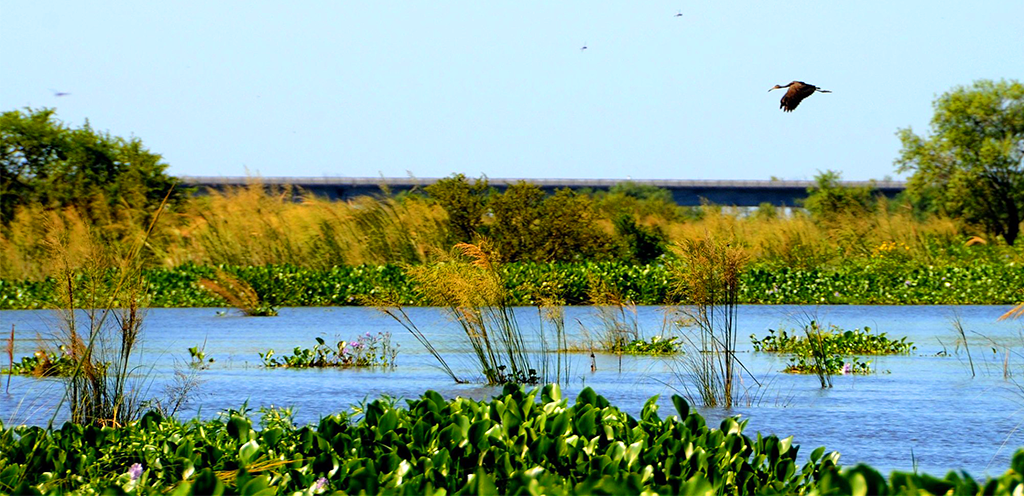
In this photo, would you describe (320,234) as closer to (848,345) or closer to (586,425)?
(848,345)

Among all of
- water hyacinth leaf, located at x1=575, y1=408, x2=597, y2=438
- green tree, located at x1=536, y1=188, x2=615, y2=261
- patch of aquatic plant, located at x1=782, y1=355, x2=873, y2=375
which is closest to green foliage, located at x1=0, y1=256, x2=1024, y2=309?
green tree, located at x1=536, y1=188, x2=615, y2=261

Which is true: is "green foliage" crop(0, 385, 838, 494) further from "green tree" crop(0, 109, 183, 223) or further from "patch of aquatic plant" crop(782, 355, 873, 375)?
"green tree" crop(0, 109, 183, 223)

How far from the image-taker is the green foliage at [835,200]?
27734mm

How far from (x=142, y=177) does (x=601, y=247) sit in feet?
36.3

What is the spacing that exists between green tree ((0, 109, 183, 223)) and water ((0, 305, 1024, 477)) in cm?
1045

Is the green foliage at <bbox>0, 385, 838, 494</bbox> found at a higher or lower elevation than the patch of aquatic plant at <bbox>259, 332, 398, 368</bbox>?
higher

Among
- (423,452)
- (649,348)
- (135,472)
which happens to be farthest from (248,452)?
(649,348)

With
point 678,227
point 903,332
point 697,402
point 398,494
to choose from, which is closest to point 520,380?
point 697,402

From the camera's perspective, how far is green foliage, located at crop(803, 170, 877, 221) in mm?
27734

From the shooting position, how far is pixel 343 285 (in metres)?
19.9

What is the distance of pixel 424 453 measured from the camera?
183 inches

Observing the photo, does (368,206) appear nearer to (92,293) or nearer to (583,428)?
(92,293)

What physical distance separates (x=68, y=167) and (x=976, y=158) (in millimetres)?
28966

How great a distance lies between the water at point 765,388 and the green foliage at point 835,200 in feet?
39.9
